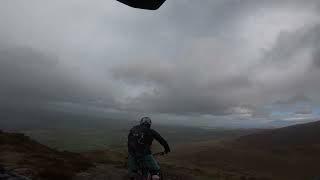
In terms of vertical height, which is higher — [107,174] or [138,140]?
[138,140]

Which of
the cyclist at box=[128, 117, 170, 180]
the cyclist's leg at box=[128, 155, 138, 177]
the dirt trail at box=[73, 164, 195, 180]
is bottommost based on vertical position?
the dirt trail at box=[73, 164, 195, 180]

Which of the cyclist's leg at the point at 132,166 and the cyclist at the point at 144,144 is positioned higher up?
the cyclist at the point at 144,144

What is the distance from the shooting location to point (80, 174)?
25.8m

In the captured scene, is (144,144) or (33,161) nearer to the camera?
(144,144)

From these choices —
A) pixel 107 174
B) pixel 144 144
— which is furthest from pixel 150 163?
pixel 107 174

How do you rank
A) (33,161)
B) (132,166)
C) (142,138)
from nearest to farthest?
(142,138), (132,166), (33,161)

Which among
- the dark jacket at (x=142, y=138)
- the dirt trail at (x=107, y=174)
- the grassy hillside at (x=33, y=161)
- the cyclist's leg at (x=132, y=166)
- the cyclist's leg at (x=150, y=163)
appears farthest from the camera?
the dirt trail at (x=107, y=174)

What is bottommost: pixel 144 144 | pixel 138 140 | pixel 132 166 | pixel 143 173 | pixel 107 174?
pixel 107 174

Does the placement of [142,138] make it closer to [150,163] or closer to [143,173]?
[150,163]

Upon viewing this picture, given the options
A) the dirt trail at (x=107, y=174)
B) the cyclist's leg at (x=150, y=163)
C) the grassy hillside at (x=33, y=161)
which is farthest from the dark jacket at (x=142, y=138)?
the dirt trail at (x=107, y=174)

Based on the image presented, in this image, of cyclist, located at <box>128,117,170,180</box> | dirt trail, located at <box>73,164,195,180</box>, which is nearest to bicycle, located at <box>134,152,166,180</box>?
cyclist, located at <box>128,117,170,180</box>

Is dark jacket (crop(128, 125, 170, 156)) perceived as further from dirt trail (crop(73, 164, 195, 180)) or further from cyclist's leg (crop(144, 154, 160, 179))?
dirt trail (crop(73, 164, 195, 180))

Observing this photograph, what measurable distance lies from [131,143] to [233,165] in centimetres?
14495

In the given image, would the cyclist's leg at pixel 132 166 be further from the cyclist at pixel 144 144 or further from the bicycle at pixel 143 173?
the bicycle at pixel 143 173
